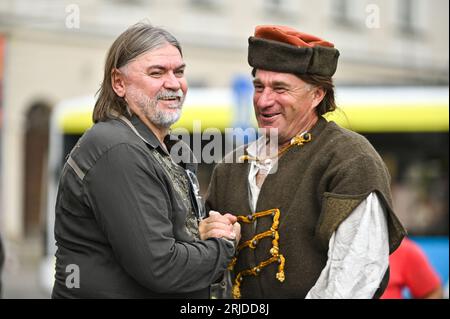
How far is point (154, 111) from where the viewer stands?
9.74ft

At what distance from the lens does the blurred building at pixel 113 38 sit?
18766 millimetres

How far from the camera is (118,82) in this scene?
2.99 metres

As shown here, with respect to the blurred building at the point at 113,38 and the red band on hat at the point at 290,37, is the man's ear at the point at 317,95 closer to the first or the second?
the red band on hat at the point at 290,37

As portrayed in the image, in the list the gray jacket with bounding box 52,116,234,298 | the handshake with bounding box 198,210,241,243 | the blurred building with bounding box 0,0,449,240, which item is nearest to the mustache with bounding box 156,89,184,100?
the gray jacket with bounding box 52,116,234,298

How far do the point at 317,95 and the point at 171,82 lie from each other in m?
0.56

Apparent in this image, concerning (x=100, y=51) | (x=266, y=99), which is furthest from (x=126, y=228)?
(x=100, y=51)

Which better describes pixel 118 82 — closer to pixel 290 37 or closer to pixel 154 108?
pixel 154 108

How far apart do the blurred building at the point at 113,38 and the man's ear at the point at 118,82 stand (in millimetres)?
15016

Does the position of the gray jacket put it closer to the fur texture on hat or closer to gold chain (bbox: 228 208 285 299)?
gold chain (bbox: 228 208 285 299)

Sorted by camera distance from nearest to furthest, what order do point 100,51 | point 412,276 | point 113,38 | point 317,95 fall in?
point 317,95
point 412,276
point 100,51
point 113,38

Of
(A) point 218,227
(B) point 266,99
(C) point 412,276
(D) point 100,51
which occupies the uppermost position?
(B) point 266,99

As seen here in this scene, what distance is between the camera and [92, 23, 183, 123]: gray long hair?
2930mm

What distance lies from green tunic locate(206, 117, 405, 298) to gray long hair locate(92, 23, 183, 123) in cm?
59

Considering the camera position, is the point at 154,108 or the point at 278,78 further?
the point at 278,78
